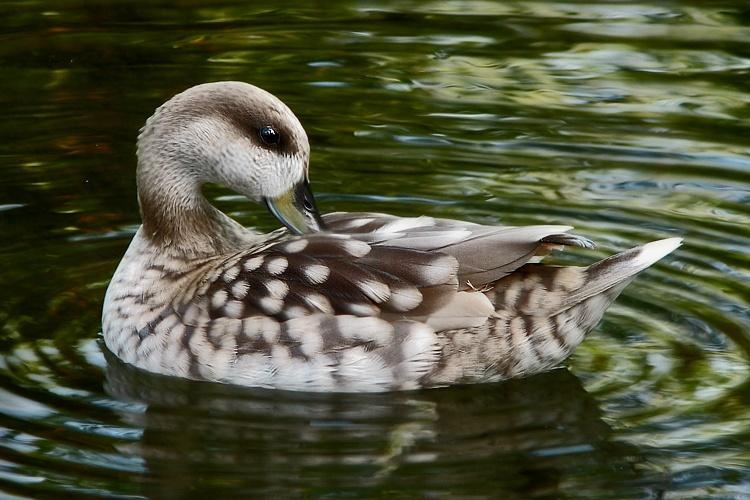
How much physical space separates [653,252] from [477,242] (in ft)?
2.49

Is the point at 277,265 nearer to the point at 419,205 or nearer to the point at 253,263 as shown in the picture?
the point at 253,263

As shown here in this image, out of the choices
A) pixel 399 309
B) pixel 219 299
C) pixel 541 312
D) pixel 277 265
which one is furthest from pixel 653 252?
pixel 219 299

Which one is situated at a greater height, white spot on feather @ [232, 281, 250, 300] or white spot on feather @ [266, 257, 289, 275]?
white spot on feather @ [266, 257, 289, 275]

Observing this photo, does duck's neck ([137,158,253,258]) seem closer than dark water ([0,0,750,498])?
No

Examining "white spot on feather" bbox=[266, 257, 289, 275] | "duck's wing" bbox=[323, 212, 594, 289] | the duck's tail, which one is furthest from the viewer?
"white spot on feather" bbox=[266, 257, 289, 275]

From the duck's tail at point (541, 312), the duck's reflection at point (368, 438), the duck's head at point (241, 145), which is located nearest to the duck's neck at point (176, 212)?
the duck's head at point (241, 145)

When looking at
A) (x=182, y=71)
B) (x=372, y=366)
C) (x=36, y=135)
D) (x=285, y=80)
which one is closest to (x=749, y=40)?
(x=285, y=80)

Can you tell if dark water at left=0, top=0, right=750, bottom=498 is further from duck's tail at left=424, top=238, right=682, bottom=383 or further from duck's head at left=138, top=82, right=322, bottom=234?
duck's head at left=138, top=82, right=322, bottom=234

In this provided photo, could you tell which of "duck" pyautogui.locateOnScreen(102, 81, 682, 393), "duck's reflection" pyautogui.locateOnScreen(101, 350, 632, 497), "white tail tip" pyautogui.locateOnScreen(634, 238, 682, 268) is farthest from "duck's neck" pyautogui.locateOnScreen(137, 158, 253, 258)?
"white tail tip" pyautogui.locateOnScreen(634, 238, 682, 268)

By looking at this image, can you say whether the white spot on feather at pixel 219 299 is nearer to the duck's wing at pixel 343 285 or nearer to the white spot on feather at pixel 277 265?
the duck's wing at pixel 343 285

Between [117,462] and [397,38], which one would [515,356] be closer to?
[117,462]

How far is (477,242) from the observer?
6.98 meters

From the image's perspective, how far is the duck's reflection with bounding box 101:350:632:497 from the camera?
6047mm

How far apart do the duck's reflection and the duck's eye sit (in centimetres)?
116
